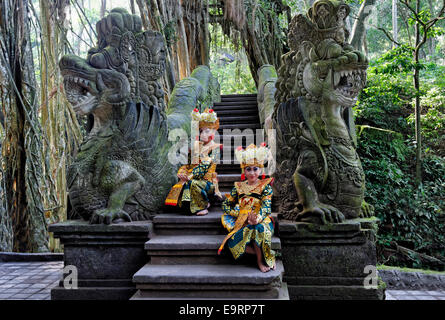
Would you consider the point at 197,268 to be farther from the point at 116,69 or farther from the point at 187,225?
the point at 116,69

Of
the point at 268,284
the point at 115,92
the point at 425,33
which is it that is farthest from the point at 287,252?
the point at 425,33

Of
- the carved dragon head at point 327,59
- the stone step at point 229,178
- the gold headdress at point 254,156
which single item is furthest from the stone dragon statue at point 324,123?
the stone step at point 229,178

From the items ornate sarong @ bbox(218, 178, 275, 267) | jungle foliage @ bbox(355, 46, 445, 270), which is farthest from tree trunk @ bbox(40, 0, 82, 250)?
jungle foliage @ bbox(355, 46, 445, 270)

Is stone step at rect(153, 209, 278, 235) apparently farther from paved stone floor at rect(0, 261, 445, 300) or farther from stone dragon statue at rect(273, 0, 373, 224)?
paved stone floor at rect(0, 261, 445, 300)

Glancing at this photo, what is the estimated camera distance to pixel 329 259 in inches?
129

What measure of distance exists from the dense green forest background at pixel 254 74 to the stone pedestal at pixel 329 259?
338cm

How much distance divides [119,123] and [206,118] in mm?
853

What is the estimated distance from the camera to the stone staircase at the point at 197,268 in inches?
108

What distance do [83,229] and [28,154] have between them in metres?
2.26

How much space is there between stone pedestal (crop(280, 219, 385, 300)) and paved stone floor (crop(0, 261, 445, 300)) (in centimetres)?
75

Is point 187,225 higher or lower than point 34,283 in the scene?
higher

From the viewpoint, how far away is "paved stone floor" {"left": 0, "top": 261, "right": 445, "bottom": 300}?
3801 mm

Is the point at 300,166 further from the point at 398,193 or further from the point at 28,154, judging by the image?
the point at 398,193

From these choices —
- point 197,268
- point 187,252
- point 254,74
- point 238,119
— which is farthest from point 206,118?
point 254,74
